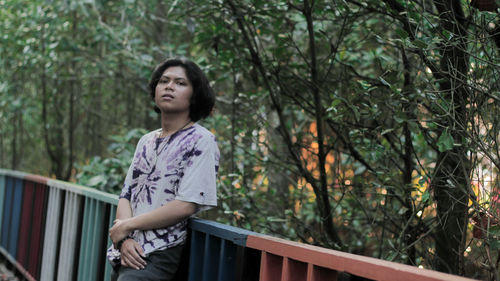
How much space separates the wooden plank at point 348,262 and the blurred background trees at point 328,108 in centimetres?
84

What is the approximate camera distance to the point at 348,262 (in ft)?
6.11

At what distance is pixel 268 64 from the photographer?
4.66m

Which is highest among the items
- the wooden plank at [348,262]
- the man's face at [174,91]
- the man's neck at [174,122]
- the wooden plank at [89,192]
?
the man's face at [174,91]

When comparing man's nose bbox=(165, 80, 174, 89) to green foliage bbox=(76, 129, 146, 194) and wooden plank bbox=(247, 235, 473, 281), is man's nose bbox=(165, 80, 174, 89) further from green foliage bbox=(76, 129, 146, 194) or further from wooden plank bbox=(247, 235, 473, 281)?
green foliage bbox=(76, 129, 146, 194)

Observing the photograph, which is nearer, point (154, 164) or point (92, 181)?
point (154, 164)

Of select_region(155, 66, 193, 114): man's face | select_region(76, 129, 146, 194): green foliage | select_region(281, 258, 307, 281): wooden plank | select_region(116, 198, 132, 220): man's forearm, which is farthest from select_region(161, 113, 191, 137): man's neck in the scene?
select_region(76, 129, 146, 194): green foliage

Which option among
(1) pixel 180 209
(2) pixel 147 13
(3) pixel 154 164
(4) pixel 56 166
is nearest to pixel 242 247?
(1) pixel 180 209

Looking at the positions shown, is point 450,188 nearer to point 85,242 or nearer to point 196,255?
point 196,255

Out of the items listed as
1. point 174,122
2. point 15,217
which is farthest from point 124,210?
point 15,217

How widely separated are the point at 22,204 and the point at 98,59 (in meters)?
3.42

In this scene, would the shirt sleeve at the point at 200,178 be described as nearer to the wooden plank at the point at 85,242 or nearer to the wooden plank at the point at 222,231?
the wooden plank at the point at 222,231

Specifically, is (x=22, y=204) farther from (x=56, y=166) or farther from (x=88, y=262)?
(x=56, y=166)

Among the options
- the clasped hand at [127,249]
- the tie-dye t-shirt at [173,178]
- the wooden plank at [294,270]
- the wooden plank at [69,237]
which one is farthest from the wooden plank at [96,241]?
the wooden plank at [294,270]

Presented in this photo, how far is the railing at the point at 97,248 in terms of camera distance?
1988 millimetres
